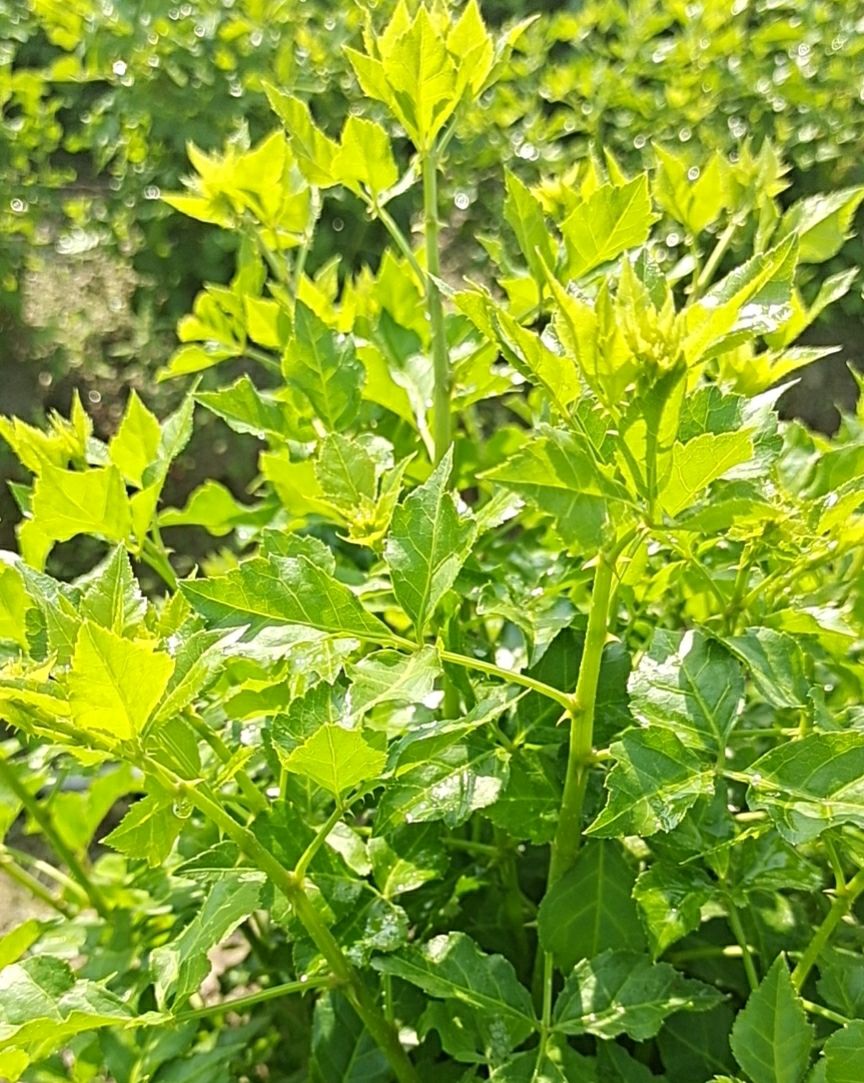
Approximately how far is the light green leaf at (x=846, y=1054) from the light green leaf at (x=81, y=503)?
50cm

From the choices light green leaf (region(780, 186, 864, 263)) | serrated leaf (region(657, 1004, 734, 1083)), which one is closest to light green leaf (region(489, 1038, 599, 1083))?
serrated leaf (region(657, 1004, 734, 1083))

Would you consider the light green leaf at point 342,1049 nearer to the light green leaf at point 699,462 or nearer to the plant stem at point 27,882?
the plant stem at point 27,882

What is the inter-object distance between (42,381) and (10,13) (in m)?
0.97

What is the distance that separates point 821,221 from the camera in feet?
2.28

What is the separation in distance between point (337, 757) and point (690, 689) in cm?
20

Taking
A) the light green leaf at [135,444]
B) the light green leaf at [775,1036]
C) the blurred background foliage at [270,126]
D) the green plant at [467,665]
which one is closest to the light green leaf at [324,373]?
the green plant at [467,665]

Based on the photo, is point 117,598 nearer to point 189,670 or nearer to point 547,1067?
point 189,670

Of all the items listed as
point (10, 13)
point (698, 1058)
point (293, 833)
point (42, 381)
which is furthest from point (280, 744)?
point (10, 13)

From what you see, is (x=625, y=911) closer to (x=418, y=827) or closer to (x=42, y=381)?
(x=418, y=827)

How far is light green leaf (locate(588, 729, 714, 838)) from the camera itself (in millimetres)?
514

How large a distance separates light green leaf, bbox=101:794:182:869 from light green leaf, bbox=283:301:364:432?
30cm

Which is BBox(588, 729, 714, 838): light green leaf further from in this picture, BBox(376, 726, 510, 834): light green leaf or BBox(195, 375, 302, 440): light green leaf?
BBox(195, 375, 302, 440): light green leaf

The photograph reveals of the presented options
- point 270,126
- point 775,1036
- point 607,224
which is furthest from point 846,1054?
point 270,126

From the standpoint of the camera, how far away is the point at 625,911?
646 millimetres
